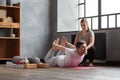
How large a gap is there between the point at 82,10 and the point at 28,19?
129 cm

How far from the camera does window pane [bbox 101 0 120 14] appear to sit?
6320 millimetres

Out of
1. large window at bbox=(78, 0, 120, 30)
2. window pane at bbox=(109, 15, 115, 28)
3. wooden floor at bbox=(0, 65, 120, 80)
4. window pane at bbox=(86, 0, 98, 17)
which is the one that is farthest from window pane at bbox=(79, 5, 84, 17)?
wooden floor at bbox=(0, 65, 120, 80)

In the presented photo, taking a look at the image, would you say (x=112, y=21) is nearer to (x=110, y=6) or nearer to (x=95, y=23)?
(x=110, y=6)

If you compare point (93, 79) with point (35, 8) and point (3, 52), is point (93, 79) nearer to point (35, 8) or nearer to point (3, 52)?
point (3, 52)

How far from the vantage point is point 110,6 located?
21.3 feet

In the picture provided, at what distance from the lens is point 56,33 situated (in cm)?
752

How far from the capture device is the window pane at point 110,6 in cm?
632

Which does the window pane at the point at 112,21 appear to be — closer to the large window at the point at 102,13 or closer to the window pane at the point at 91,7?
the large window at the point at 102,13

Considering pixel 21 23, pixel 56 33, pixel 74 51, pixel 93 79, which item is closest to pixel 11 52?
pixel 21 23

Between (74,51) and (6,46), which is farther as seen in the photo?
(6,46)

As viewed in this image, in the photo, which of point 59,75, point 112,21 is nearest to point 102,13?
point 112,21

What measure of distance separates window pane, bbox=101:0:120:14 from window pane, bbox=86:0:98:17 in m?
0.22

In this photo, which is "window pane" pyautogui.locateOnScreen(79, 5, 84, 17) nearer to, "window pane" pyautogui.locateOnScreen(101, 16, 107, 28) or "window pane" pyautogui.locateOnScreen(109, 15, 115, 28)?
"window pane" pyautogui.locateOnScreen(101, 16, 107, 28)

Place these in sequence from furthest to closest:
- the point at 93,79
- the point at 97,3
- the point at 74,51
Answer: the point at 97,3 < the point at 74,51 < the point at 93,79
